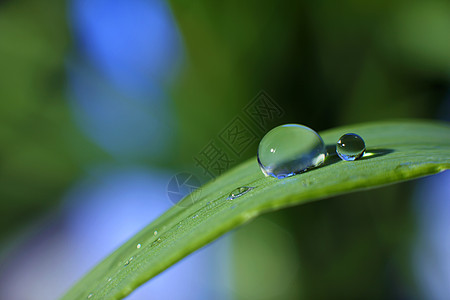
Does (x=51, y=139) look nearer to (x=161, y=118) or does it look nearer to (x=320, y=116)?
(x=161, y=118)

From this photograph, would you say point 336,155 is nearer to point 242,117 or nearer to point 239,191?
point 239,191

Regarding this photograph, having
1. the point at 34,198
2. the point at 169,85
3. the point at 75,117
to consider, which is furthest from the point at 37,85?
the point at 169,85

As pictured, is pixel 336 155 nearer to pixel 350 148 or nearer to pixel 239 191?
pixel 350 148

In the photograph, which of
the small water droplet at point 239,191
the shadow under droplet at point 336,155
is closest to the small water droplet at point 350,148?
the shadow under droplet at point 336,155

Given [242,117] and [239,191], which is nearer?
[239,191]

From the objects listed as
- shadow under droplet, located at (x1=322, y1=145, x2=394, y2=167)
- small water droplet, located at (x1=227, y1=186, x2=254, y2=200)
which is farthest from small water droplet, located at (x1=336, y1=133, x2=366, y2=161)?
small water droplet, located at (x1=227, y1=186, x2=254, y2=200)

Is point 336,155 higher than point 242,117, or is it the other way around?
point 242,117

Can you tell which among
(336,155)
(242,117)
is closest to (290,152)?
(336,155)
